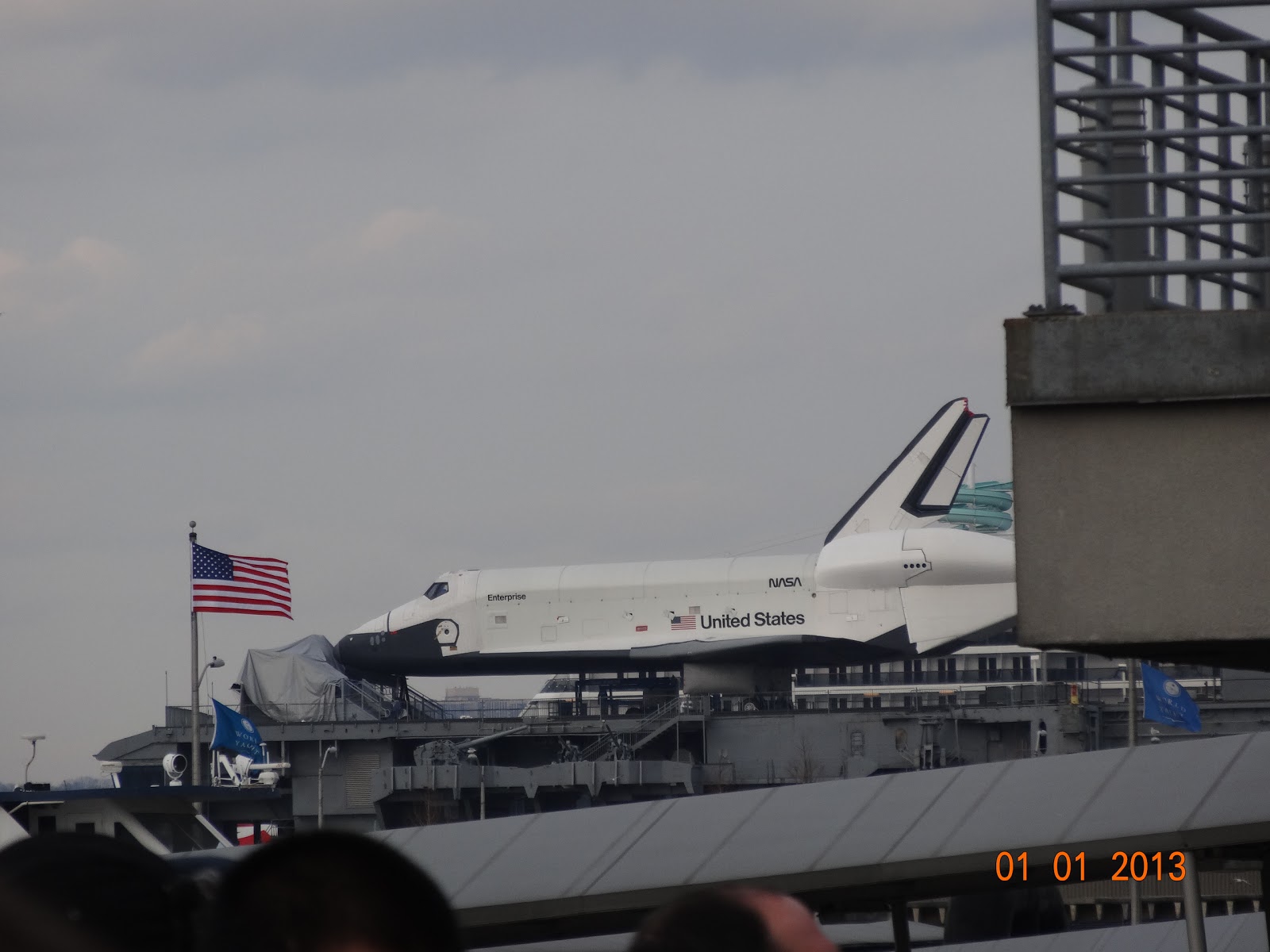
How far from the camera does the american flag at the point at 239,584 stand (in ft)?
102

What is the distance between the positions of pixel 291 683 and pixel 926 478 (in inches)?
834

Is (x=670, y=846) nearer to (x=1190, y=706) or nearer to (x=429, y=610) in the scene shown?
(x=1190, y=706)

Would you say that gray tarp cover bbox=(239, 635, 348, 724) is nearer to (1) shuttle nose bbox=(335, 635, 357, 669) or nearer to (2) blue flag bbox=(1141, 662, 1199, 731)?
(1) shuttle nose bbox=(335, 635, 357, 669)

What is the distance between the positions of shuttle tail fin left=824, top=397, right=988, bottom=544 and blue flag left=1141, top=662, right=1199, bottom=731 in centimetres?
2432

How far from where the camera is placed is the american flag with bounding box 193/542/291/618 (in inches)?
1224

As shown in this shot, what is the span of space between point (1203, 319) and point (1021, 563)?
896mm

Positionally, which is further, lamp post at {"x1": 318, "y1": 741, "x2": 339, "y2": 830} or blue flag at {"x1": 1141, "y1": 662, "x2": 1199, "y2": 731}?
lamp post at {"x1": 318, "y1": 741, "x2": 339, "y2": 830}

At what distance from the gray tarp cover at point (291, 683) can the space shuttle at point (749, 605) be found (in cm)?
110

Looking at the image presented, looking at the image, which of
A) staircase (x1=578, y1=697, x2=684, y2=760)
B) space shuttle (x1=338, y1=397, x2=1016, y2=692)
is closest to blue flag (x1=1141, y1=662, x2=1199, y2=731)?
space shuttle (x1=338, y1=397, x2=1016, y2=692)

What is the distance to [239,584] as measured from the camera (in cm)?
3166

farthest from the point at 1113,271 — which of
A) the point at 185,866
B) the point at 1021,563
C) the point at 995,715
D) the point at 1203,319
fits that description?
the point at 995,715
